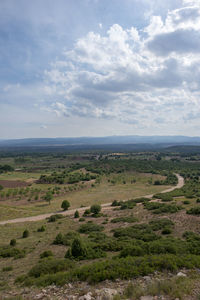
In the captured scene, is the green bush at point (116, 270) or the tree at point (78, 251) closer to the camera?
the green bush at point (116, 270)

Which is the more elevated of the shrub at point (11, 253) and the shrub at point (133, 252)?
the shrub at point (133, 252)

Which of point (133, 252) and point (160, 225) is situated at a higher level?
point (133, 252)

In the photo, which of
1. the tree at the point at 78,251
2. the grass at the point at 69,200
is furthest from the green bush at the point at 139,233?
the grass at the point at 69,200

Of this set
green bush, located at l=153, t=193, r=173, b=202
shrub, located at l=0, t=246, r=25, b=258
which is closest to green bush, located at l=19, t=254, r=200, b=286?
shrub, located at l=0, t=246, r=25, b=258

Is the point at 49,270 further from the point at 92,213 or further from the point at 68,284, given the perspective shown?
the point at 92,213

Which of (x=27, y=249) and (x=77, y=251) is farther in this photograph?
(x=27, y=249)

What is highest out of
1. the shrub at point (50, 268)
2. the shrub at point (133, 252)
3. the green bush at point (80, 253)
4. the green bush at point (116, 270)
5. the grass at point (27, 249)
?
the green bush at point (116, 270)

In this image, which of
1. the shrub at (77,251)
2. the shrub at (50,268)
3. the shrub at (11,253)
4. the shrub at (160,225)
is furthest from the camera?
the shrub at (160,225)

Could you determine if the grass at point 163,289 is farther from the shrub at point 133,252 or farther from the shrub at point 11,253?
the shrub at point 11,253

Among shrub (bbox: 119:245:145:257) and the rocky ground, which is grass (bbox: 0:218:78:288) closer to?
the rocky ground

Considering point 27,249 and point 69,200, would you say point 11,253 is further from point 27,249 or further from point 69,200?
point 69,200

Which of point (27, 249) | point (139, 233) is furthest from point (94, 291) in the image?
point (27, 249)

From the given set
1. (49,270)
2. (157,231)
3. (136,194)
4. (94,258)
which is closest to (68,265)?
(49,270)
